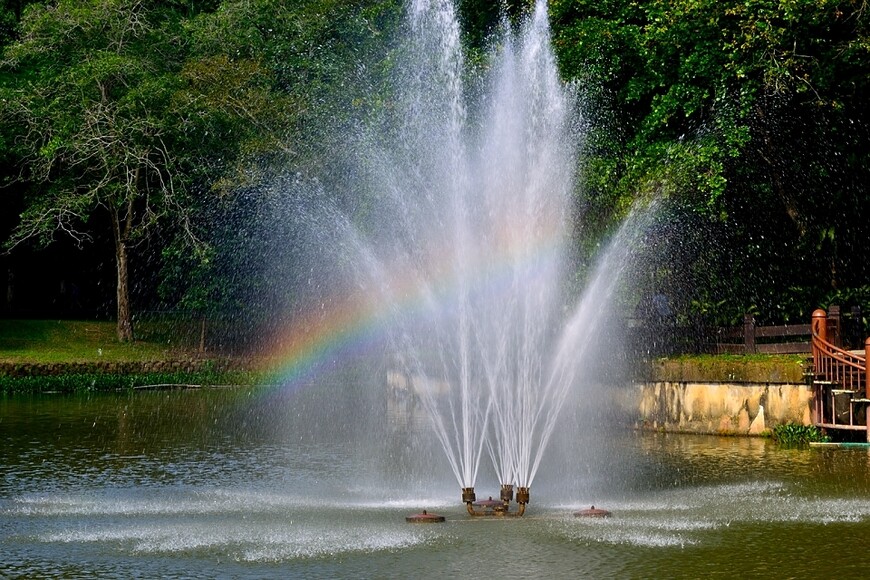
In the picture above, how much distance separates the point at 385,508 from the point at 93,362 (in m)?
24.0

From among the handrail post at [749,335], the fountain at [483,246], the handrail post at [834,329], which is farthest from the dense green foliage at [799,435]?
the fountain at [483,246]

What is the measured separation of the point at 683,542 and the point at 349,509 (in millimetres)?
3995

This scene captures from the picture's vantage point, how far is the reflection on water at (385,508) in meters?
10.5

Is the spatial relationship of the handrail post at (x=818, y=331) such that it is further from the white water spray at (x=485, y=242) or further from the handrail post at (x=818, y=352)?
A: the white water spray at (x=485, y=242)

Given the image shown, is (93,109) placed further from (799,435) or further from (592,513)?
(592,513)

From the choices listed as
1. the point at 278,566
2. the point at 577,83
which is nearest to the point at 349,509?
the point at 278,566

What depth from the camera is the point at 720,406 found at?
21.2m

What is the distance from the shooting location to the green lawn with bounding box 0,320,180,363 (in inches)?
1451

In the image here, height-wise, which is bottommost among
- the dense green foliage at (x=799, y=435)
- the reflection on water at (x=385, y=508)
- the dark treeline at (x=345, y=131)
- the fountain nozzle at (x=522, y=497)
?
the reflection on water at (x=385, y=508)

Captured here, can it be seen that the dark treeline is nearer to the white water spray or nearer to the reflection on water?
the white water spray

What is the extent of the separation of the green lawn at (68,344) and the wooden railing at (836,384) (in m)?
23.3

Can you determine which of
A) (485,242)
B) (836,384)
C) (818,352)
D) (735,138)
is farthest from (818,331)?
(485,242)

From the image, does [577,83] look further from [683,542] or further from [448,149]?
[683,542]

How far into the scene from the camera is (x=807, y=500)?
13734mm
